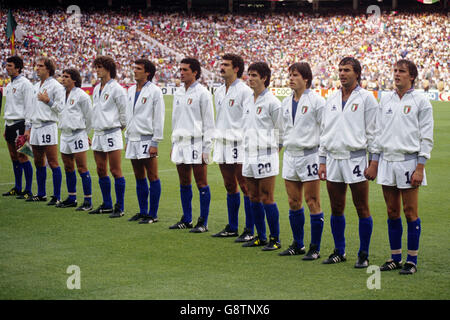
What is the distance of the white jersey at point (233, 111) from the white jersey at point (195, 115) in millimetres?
415

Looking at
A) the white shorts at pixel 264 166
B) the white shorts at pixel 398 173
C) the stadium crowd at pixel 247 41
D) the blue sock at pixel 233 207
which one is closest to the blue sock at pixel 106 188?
the blue sock at pixel 233 207

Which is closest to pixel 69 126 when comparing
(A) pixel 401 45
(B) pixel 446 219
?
(B) pixel 446 219

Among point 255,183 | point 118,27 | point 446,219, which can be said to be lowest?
point 446,219

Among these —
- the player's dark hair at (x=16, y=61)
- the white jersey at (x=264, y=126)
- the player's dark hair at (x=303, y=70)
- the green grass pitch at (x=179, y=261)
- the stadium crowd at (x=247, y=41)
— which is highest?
the stadium crowd at (x=247, y=41)

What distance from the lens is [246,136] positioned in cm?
743

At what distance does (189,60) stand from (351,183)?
316 centimetres

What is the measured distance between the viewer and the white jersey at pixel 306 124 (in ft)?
22.7

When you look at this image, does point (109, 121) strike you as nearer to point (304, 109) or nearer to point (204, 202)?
point (204, 202)

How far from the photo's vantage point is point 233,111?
26.2 feet

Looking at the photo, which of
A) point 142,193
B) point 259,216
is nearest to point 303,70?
point 259,216

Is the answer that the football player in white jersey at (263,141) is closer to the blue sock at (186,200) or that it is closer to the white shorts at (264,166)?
the white shorts at (264,166)

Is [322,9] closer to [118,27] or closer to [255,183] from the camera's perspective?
[118,27]

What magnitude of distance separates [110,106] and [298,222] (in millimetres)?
3741

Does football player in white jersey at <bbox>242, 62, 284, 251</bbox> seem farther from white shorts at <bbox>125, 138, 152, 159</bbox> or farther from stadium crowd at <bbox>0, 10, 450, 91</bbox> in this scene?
stadium crowd at <bbox>0, 10, 450, 91</bbox>
